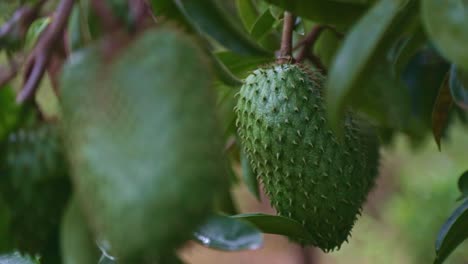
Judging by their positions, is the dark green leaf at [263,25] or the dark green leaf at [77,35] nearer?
the dark green leaf at [77,35]

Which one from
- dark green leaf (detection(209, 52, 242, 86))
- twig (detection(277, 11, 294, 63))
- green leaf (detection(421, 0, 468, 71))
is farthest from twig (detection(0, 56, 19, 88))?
twig (detection(277, 11, 294, 63))

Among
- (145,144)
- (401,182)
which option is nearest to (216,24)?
(145,144)

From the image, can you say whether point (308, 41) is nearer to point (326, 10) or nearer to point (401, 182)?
point (326, 10)

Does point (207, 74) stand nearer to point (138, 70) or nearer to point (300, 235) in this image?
point (138, 70)

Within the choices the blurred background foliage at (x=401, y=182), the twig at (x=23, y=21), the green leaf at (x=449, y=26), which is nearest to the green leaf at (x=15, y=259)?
the blurred background foliage at (x=401, y=182)

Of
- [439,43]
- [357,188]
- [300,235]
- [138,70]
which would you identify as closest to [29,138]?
[138,70]

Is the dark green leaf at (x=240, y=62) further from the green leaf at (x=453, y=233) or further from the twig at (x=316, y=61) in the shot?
the green leaf at (x=453, y=233)

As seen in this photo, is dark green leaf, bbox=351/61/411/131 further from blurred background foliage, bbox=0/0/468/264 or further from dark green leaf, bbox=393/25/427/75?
dark green leaf, bbox=393/25/427/75
